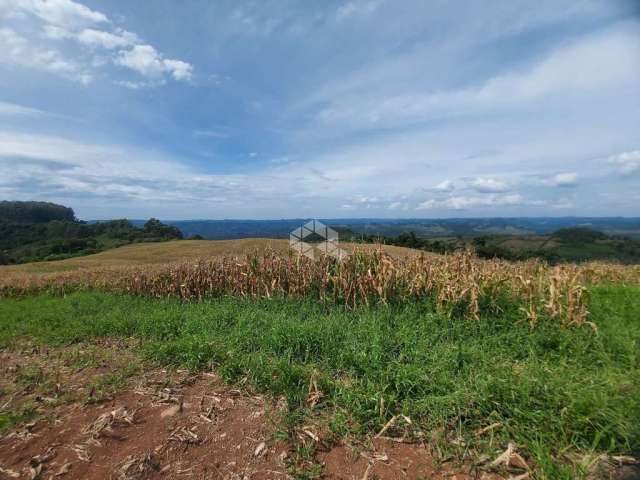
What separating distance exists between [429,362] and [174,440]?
2922 millimetres

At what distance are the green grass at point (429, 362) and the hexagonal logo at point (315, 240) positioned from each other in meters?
1.83

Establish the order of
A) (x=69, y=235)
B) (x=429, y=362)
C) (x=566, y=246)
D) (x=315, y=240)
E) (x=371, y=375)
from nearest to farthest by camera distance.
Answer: (x=371, y=375)
(x=429, y=362)
(x=315, y=240)
(x=566, y=246)
(x=69, y=235)

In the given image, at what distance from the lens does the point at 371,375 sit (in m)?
3.57

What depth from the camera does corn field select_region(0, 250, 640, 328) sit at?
575cm

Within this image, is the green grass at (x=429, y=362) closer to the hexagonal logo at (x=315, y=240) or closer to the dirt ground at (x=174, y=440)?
the dirt ground at (x=174, y=440)

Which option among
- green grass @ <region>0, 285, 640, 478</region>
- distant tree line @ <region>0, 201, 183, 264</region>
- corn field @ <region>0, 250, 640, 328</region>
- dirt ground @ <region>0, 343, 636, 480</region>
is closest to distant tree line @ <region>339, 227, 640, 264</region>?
corn field @ <region>0, 250, 640, 328</region>

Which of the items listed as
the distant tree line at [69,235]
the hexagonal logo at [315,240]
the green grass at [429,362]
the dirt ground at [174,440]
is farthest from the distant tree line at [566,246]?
the distant tree line at [69,235]

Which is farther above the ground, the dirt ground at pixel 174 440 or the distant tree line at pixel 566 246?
the dirt ground at pixel 174 440

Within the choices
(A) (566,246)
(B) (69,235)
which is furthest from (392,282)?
(B) (69,235)

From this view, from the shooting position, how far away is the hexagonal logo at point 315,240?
8.25 metres

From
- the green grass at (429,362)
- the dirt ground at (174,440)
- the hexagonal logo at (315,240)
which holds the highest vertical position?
→ the hexagonal logo at (315,240)

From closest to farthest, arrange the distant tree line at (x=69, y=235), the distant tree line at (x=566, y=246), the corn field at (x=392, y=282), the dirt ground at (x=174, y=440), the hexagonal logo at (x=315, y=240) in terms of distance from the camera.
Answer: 1. the dirt ground at (x=174, y=440)
2. the corn field at (x=392, y=282)
3. the hexagonal logo at (x=315, y=240)
4. the distant tree line at (x=566, y=246)
5. the distant tree line at (x=69, y=235)

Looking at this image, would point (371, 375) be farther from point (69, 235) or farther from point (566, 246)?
point (69, 235)

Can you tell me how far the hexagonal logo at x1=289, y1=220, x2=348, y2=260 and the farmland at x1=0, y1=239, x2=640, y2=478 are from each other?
671 millimetres
